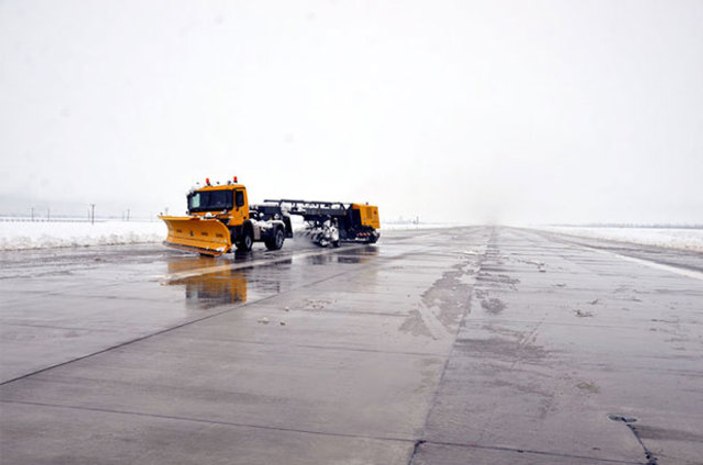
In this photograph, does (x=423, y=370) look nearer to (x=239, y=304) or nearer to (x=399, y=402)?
(x=399, y=402)

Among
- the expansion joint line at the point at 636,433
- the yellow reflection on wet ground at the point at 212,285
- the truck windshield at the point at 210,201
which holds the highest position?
the truck windshield at the point at 210,201

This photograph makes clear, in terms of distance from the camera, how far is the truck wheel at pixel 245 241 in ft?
83.4

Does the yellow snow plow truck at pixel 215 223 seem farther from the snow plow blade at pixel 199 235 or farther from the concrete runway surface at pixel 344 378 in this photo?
the concrete runway surface at pixel 344 378

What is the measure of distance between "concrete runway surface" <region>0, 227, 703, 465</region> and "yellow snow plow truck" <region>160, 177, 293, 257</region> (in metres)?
11.0

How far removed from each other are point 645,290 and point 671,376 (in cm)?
883

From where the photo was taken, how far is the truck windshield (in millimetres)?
24734

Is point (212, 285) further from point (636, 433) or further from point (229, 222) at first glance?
point (229, 222)

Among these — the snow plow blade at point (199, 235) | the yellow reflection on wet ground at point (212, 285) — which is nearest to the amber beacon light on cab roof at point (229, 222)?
the snow plow blade at point (199, 235)

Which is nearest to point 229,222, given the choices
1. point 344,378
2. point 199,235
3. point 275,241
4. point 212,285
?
point 199,235

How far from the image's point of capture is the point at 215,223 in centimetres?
2248

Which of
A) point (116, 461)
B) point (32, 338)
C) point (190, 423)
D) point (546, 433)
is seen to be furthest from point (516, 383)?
point (32, 338)

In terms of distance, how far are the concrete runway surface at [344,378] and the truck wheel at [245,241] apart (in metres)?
13.4

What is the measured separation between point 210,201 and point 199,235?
1832mm

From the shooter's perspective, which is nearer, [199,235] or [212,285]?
[212,285]
